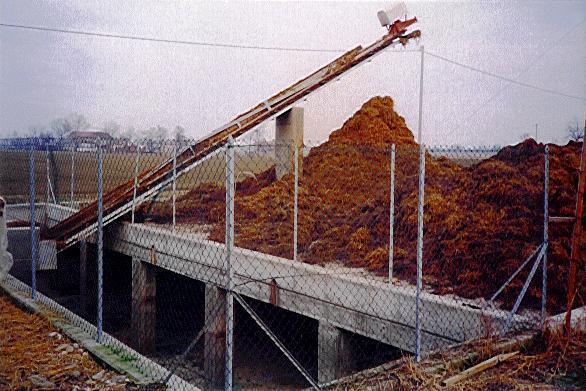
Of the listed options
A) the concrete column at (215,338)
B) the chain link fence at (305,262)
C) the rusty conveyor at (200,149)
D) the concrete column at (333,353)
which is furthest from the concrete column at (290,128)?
the concrete column at (333,353)

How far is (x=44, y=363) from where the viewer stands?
5.21 metres

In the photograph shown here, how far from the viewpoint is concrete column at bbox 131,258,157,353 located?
39.5 ft

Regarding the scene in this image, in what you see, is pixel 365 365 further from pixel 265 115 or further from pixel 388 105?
pixel 388 105

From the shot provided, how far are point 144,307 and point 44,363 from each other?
7.12 metres

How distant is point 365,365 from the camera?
27.6 feet

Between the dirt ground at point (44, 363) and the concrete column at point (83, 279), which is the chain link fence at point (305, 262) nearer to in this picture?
the concrete column at point (83, 279)

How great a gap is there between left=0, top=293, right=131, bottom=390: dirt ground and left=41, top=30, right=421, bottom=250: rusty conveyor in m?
5.77

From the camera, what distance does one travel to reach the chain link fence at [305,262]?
22.0 feet

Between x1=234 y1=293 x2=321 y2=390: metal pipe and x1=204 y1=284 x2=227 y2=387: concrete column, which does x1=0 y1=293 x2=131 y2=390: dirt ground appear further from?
x1=204 y1=284 x2=227 y2=387: concrete column

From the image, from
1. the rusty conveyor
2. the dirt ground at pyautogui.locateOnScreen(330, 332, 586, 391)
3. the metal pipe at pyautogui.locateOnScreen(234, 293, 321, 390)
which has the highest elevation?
the rusty conveyor

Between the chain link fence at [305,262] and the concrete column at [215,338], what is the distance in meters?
0.03

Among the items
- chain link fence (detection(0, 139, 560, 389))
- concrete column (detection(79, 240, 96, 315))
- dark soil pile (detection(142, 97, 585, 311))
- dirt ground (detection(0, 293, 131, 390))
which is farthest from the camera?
concrete column (detection(79, 240, 96, 315))

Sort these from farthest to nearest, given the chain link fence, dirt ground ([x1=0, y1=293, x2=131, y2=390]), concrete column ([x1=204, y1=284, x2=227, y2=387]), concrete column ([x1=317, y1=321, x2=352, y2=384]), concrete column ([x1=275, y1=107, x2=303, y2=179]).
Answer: concrete column ([x1=275, y1=107, x2=303, y2=179]) < concrete column ([x1=204, y1=284, x2=227, y2=387]) < concrete column ([x1=317, y1=321, x2=352, y2=384]) < the chain link fence < dirt ground ([x1=0, y1=293, x2=131, y2=390])

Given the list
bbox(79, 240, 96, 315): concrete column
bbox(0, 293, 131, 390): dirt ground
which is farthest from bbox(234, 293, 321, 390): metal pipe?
bbox(79, 240, 96, 315): concrete column
